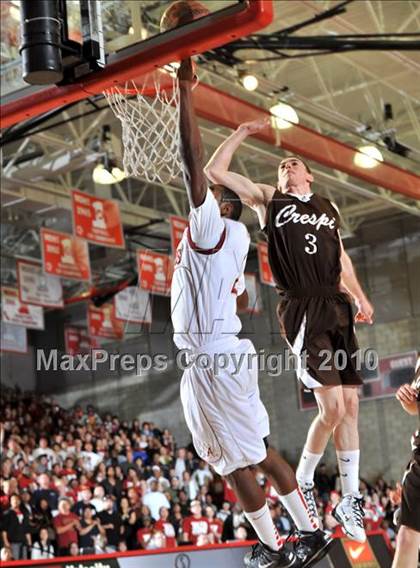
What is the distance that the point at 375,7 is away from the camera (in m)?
14.7

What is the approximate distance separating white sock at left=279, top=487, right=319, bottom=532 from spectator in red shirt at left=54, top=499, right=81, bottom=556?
9.05 meters

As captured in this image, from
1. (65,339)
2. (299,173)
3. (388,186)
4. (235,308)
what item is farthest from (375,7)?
(65,339)

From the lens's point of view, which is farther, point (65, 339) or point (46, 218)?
point (65, 339)

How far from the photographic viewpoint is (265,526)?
5398mm

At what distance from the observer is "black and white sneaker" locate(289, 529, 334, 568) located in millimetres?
5402

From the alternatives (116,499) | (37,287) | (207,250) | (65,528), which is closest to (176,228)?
(116,499)

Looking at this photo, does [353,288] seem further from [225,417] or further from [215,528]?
[215,528]

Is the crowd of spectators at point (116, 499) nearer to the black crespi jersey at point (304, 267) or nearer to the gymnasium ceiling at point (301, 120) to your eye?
the gymnasium ceiling at point (301, 120)

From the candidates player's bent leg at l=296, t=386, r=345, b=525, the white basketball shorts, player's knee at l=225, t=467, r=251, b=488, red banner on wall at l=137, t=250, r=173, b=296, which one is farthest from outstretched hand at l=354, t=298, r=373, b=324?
player's knee at l=225, t=467, r=251, b=488

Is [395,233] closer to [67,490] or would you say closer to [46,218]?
[67,490]

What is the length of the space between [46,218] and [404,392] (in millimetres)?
17545

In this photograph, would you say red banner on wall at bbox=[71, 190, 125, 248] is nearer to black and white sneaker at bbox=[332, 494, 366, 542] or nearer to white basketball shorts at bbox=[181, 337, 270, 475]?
black and white sneaker at bbox=[332, 494, 366, 542]

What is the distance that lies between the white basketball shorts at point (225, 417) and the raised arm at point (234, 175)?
1.02m

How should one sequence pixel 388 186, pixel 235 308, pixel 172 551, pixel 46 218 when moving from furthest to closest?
pixel 46 218, pixel 172 551, pixel 388 186, pixel 235 308
